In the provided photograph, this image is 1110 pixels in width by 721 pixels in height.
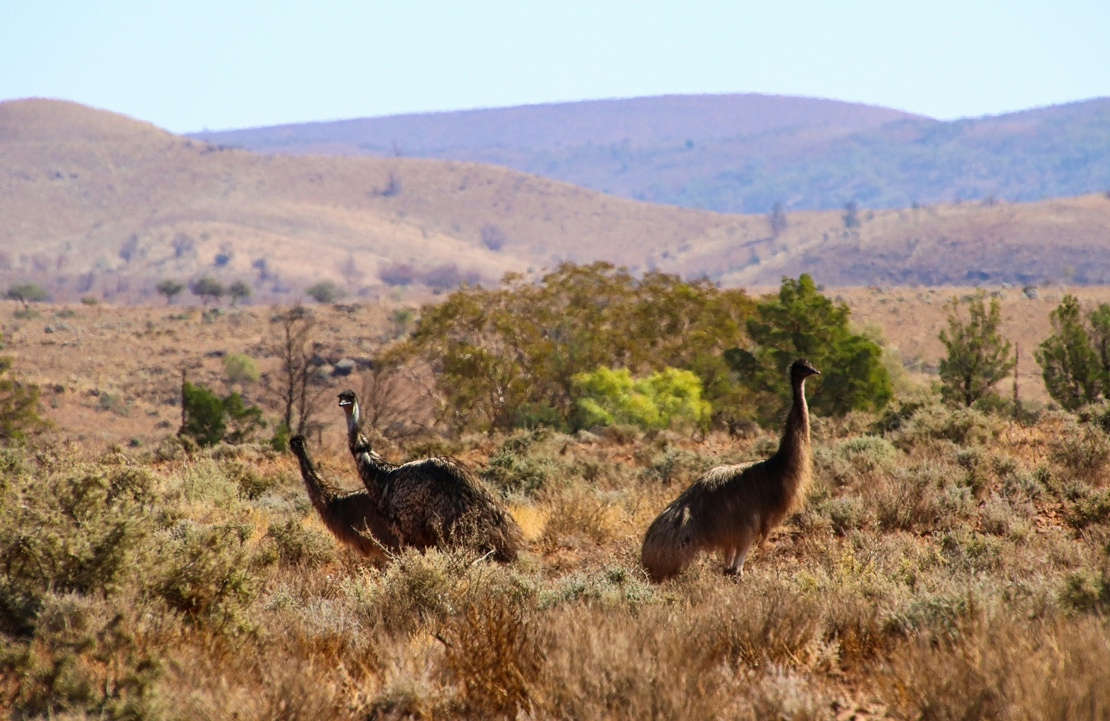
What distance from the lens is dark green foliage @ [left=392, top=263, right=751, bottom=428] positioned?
1037 inches

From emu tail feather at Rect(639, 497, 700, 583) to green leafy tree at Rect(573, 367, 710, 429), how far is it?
14783 mm

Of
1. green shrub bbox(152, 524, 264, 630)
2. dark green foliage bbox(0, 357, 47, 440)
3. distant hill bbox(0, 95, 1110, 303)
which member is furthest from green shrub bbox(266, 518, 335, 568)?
distant hill bbox(0, 95, 1110, 303)

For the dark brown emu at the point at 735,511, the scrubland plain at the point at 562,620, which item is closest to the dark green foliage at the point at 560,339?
the scrubland plain at the point at 562,620

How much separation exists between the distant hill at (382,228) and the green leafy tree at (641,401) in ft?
308

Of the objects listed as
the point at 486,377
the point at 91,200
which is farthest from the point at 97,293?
the point at 486,377

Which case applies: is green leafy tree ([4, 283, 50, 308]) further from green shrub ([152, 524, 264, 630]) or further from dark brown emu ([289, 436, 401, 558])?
green shrub ([152, 524, 264, 630])

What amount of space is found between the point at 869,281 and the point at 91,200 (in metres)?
111

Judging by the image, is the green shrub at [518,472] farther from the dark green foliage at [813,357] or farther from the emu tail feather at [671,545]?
the dark green foliage at [813,357]

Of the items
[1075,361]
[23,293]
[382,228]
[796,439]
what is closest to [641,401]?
[1075,361]

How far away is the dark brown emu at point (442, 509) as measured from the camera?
24.5 ft

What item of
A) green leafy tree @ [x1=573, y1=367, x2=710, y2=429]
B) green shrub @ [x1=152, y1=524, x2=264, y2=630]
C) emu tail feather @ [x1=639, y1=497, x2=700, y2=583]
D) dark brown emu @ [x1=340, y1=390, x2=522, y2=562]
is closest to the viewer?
green shrub @ [x1=152, y1=524, x2=264, y2=630]

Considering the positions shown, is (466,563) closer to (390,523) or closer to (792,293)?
(390,523)

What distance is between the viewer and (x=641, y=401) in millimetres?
23031

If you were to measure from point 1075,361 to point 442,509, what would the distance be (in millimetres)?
14540
